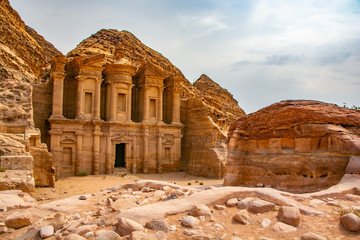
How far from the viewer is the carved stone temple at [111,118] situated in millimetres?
22062

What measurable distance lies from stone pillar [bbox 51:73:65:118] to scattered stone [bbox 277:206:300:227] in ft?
67.6

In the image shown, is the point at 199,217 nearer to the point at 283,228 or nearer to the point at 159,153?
the point at 283,228

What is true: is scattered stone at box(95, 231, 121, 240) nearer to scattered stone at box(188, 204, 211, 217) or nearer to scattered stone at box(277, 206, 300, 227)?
scattered stone at box(188, 204, 211, 217)

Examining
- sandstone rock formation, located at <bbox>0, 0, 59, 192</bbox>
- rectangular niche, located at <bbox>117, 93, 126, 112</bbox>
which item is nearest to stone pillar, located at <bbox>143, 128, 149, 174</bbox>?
rectangular niche, located at <bbox>117, 93, 126, 112</bbox>

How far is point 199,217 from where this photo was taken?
4887 millimetres

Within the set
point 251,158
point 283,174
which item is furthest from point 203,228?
point 251,158

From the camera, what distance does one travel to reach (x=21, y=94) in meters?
17.5

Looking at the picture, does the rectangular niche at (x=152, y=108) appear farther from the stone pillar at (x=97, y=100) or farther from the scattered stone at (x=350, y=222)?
the scattered stone at (x=350, y=222)

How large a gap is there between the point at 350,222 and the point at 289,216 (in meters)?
0.89

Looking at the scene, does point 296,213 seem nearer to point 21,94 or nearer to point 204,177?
point 21,94

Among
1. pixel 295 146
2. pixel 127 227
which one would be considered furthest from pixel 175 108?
pixel 127 227

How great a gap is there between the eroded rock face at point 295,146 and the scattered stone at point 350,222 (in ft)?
12.2

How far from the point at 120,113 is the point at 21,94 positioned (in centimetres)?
897

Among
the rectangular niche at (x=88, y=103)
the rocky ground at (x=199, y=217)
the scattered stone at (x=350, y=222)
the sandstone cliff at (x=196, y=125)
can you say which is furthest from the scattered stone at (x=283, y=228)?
the rectangular niche at (x=88, y=103)
